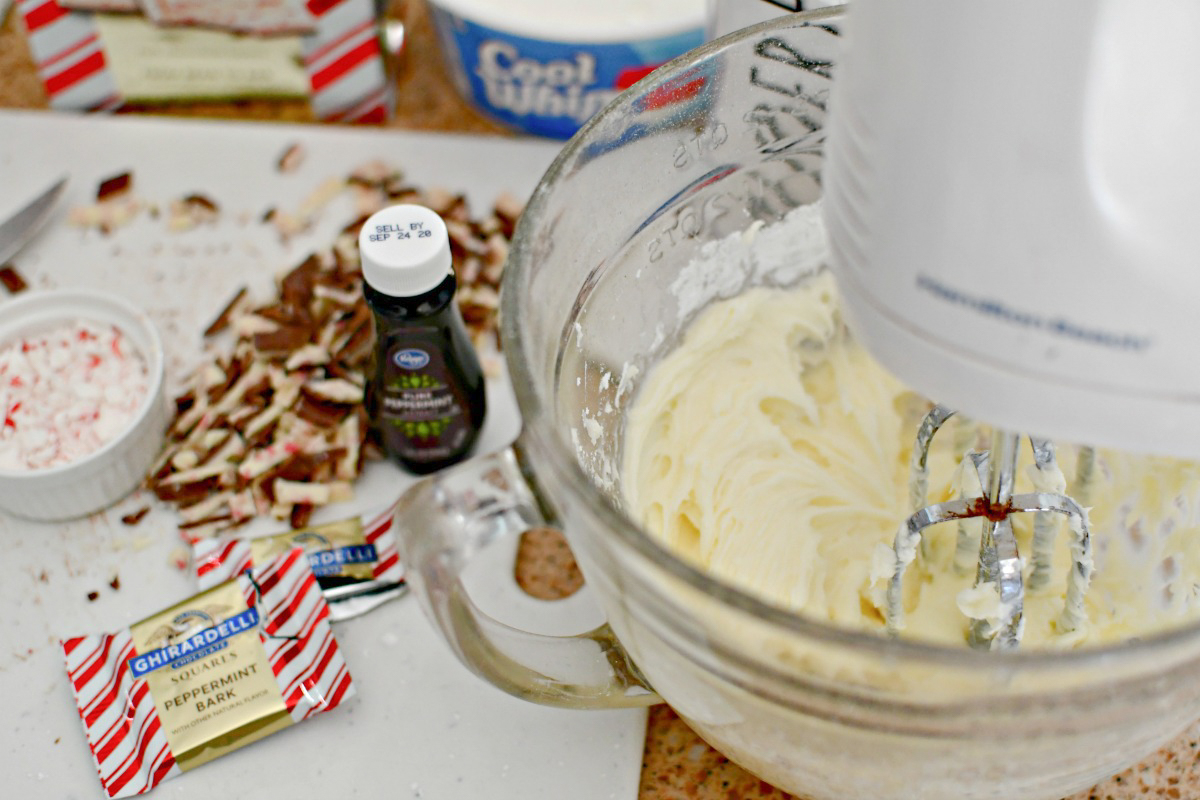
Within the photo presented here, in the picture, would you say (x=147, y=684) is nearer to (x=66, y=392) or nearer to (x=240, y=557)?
(x=240, y=557)

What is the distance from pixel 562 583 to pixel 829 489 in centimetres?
21

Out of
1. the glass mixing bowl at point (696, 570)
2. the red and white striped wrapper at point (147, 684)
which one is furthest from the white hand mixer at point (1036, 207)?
the red and white striped wrapper at point (147, 684)

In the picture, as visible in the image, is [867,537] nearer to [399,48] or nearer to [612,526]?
[612,526]

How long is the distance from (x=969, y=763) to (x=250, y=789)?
466mm

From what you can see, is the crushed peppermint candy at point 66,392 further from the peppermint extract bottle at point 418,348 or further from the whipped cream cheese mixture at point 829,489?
the whipped cream cheese mixture at point 829,489

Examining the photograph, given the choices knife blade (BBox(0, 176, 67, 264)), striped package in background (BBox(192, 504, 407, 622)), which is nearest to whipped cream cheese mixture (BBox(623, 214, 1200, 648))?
striped package in background (BBox(192, 504, 407, 622))

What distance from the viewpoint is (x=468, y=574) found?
2.77 feet

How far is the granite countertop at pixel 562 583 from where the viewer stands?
74 cm

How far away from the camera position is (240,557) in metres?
0.84

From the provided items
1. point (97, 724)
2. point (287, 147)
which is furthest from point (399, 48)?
point (97, 724)

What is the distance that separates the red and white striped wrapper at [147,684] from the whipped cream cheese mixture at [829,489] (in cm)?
24

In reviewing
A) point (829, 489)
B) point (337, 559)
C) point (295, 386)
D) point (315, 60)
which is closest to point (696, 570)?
point (829, 489)

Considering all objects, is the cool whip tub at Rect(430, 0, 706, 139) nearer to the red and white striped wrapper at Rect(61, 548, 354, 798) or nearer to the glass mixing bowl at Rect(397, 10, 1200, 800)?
the glass mixing bowl at Rect(397, 10, 1200, 800)

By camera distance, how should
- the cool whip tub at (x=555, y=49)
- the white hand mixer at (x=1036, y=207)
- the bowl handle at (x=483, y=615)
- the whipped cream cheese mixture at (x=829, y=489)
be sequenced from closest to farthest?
the white hand mixer at (x=1036, y=207)
the bowl handle at (x=483, y=615)
the whipped cream cheese mixture at (x=829, y=489)
the cool whip tub at (x=555, y=49)
